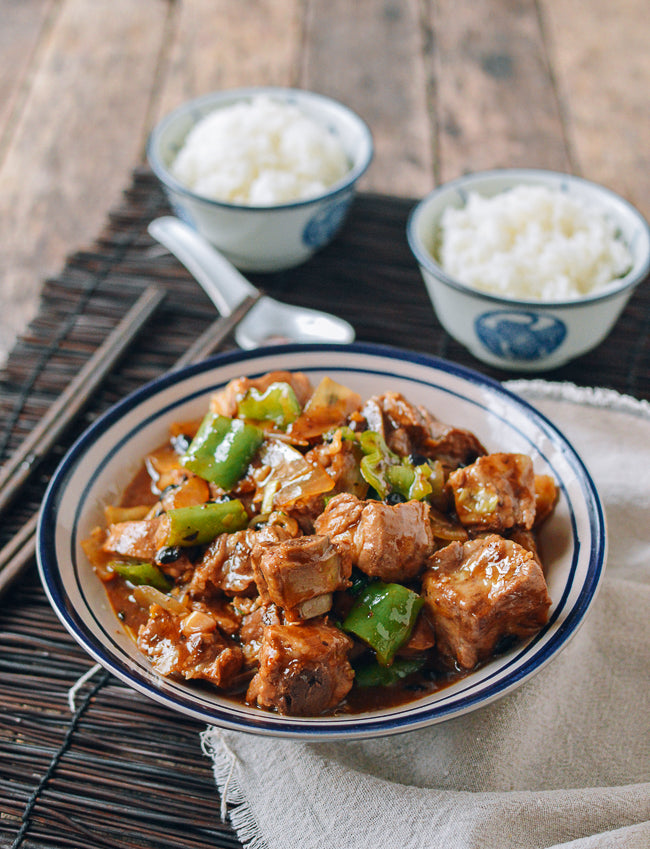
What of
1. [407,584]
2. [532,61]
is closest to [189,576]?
[407,584]

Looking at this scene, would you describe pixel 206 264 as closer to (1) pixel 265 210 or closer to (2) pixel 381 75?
(1) pixel 265 210

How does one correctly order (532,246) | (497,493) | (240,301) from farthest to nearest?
(240,301) → (532,246) → (497,493)

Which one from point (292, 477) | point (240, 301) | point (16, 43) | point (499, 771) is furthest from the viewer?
point (16, 43)

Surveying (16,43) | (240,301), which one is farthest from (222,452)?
(16,43)

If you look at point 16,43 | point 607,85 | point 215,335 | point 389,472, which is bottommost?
point 607,85

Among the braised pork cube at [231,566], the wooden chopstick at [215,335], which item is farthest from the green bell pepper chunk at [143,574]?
the wooden chopstick at [215,335]

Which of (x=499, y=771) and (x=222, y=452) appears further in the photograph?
(x=222, y=452)

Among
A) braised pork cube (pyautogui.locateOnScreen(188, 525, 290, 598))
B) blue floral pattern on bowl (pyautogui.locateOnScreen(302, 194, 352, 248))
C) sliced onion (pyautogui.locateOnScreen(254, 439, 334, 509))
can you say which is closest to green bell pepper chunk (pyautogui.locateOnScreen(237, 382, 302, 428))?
sliced onion (pyautogui.locateOnScreen(254, 439, 334, 509))
